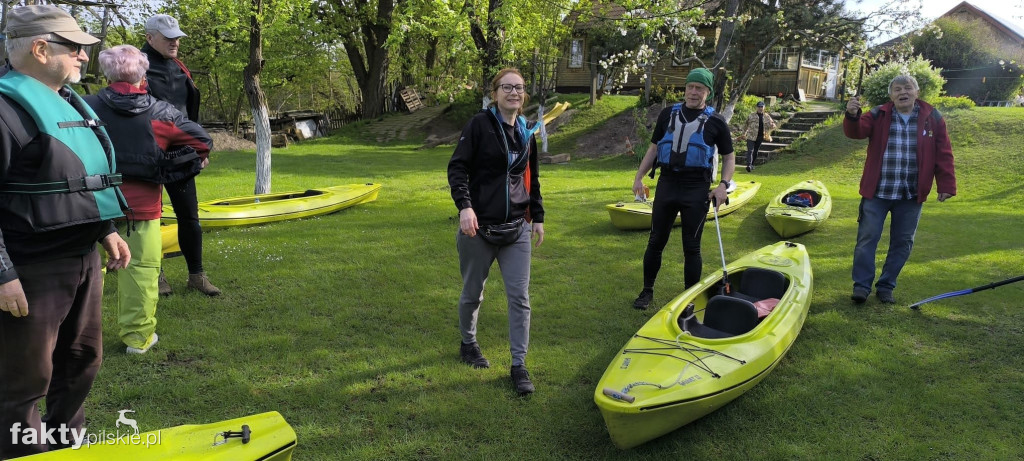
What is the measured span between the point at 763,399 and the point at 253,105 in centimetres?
819

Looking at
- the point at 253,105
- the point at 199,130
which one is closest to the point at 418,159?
the point at 253,105

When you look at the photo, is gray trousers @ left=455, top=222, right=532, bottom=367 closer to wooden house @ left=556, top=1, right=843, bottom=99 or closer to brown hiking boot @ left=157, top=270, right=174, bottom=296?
brown hiking boot @ left=157, top=270, right=174, bottom=296

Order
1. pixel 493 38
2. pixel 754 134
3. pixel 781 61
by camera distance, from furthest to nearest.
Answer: pixel 781 61
pixel 754 134
pixel 493 38

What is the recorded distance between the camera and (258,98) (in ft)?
28.1

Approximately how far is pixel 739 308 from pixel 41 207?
3.65 meters

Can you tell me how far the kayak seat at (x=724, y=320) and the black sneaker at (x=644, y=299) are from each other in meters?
0.90

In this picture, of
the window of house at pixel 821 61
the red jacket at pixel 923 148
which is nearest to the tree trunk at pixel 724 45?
the red jacket at pixel 923 148

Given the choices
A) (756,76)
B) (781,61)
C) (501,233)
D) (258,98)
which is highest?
(781,61)

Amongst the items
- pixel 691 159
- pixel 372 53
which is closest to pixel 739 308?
pixel 691 159

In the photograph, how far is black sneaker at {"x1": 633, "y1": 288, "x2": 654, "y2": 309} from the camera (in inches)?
191

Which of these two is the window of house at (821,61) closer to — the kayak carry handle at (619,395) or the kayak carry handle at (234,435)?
the kayak carry handle at (619,395)

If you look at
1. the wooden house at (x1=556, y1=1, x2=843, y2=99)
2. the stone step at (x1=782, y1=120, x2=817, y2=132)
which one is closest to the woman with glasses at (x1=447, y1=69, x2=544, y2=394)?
the stone step at (x1=782, y1=120, x2=817, y2=132)

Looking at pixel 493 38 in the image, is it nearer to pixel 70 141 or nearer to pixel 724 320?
pixel 724 320

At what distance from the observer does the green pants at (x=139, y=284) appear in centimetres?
346
